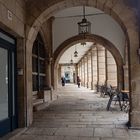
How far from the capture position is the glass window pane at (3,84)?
5.42m

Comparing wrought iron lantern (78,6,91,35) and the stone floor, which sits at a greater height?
wrought iron lantern (78,6,91,35)

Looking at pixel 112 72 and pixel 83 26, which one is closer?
pixel 83 26

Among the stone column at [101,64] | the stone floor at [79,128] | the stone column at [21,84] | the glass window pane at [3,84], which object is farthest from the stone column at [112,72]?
the glass window pane at [3,84]

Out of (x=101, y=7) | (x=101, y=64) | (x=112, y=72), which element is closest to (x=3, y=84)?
(x=101, y=7)

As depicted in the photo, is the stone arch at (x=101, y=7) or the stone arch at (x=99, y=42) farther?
the stone arch at (x=99, y=42)

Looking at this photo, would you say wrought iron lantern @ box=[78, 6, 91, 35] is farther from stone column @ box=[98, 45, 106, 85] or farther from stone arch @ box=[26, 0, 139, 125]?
stone column @ box=[98, 45, 106, 85]

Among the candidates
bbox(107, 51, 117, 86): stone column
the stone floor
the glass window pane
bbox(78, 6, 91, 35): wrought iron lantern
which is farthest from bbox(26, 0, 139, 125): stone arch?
bbox(107, 51, 117, 86): stone column

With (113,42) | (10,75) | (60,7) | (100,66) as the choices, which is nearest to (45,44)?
(113,42)

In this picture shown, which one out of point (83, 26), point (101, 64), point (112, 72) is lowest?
point (112, 72)

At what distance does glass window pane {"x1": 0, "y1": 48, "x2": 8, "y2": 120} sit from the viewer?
5.42 metres

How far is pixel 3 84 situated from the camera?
5.53 m

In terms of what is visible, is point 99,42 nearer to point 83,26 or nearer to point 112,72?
point 112,72

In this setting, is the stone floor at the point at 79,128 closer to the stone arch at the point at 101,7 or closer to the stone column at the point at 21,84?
the stone column at the point at 21,84

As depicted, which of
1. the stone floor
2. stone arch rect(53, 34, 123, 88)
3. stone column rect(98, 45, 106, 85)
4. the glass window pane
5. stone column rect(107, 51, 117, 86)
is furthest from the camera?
stone column rect(98, 45, 106, 85)
